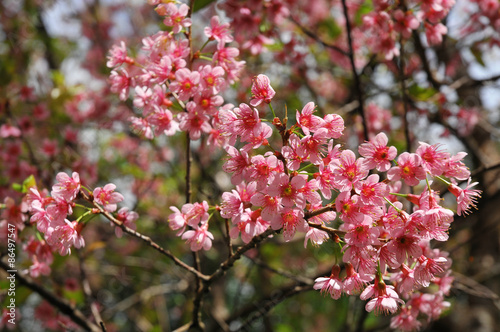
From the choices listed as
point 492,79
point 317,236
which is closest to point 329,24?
point 492,79

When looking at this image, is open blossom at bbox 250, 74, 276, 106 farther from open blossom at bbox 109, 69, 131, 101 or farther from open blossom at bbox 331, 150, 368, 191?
open blossom at bbox 109, 69, 131, 101

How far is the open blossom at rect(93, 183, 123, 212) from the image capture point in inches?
61.1

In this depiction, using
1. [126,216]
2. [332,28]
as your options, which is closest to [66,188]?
[126,216]

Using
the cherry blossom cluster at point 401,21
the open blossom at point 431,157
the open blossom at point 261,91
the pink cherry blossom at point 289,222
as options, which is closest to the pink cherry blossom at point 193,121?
the open blossom at point 261,91

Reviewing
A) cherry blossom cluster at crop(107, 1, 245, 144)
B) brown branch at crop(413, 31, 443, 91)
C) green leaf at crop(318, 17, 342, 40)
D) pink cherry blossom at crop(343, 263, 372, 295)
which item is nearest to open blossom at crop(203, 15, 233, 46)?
cherry blossom cluster at crop(107, 1, 245, 144)

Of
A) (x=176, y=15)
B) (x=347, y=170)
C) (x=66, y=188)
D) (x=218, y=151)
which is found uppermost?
(x=176, y=15)

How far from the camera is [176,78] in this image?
1558 millimetres

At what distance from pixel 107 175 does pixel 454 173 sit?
374 centimetres

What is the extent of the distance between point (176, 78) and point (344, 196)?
777mm

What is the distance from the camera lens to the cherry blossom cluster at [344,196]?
1.24 m

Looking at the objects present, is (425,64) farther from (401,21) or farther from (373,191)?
(373,191)

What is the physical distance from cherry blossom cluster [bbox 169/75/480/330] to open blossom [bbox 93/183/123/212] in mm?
319

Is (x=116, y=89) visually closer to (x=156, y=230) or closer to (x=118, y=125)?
(x=156, y=230)

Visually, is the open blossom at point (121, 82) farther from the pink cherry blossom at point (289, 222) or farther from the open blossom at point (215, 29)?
the pink cherry blossom at point (289, 222)
